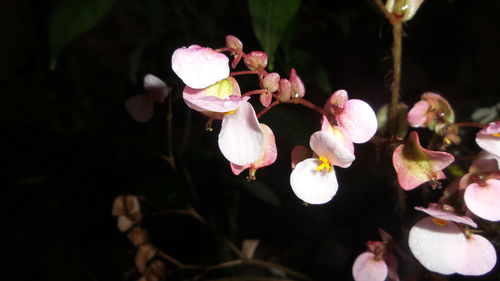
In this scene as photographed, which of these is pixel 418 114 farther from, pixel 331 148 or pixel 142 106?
pixel 142 106

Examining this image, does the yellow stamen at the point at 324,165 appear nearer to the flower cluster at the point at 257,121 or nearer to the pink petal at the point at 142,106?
the flower cluster at the point at 257,121

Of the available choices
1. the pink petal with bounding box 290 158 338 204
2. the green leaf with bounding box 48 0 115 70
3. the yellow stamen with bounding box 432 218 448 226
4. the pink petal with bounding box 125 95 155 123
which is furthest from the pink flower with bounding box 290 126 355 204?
the green leaf with bounding box 48 0 115 70

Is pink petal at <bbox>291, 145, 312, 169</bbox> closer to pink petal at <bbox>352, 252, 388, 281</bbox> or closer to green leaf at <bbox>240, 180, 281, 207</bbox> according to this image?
pink petal at <bbox>352, 252, 388, 281</bbox>

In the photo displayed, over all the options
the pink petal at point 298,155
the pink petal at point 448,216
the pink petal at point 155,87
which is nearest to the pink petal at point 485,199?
the pink petal at point 448,216

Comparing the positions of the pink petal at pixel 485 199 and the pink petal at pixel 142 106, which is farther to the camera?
the pink petal at pixel 142 106

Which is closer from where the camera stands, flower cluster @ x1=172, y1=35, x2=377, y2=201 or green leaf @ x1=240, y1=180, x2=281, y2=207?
flower cluster @ x1=172, y1=35, x2=377, y2=201

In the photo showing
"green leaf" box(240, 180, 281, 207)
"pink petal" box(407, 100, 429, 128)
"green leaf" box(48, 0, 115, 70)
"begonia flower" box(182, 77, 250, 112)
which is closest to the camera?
"begonia flower" box(182, 77, 250, 112)

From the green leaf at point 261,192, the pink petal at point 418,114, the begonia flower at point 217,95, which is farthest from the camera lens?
the green leaf at point 261,192

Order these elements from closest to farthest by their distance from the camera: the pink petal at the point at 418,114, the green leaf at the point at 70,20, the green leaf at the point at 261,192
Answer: the pink petal at the point at 418,114
the green leaf at the point at 70,20
the green leaf at the point at 261,192
